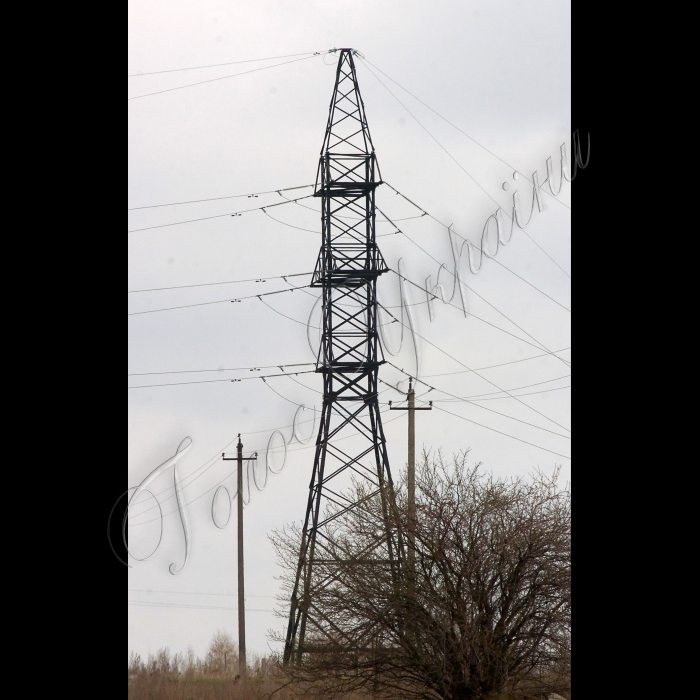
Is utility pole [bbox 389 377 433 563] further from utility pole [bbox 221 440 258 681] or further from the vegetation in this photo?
utility pole [bbox 221 440 258 681]

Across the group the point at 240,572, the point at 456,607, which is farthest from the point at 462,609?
the point at 240,572

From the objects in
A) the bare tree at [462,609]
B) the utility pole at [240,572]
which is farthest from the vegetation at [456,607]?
the utility pole at [240,572]

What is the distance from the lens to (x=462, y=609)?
21531 millimetres

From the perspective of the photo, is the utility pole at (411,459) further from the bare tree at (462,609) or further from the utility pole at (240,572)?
the utility pole at (240,572)

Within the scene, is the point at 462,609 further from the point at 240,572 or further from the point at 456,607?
the point at 240,572
